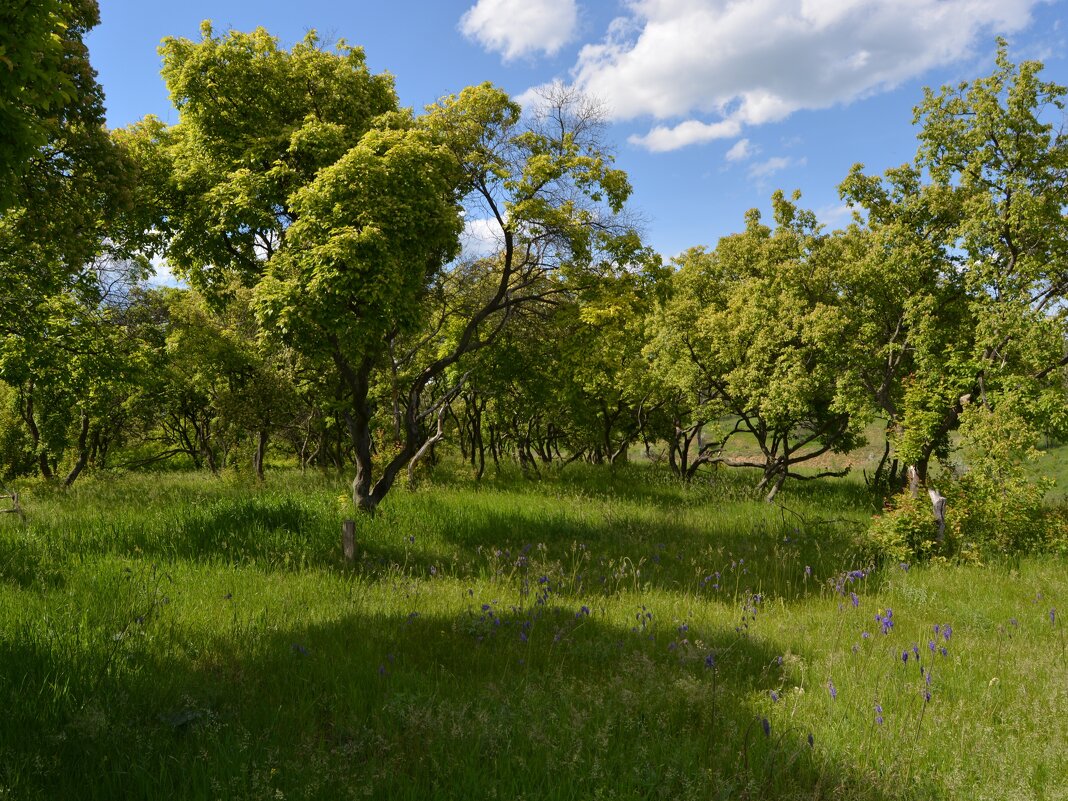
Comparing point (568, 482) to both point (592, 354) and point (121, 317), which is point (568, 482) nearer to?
point (592, 354)

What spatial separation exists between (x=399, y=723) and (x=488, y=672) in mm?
1113

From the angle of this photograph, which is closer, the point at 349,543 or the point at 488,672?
the point at 488,672

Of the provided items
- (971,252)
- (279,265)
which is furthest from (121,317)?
(971,252)

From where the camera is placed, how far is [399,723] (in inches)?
154

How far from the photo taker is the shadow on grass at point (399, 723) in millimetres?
3223

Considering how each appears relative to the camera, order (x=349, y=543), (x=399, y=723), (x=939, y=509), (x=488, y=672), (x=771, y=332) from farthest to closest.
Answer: (x=771, y=332), (x=939, y=509), (x=349, y=543), (x=488, y=672), (x=399, y=723)

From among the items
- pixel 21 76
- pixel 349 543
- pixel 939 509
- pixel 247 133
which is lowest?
pixel 349 543

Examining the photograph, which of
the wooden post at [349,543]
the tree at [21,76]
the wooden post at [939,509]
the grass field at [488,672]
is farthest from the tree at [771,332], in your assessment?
the tree at [21,76]

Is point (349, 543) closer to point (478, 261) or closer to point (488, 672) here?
point (488, 672)

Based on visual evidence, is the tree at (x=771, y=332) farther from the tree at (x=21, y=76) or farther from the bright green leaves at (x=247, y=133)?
the tree at (x=21, y=76)

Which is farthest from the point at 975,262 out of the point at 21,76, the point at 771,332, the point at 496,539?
the point at 21,76

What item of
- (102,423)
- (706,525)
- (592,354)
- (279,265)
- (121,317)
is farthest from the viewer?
(102,423)

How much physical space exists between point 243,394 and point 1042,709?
59.4 ft

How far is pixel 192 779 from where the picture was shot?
3.11 metres
